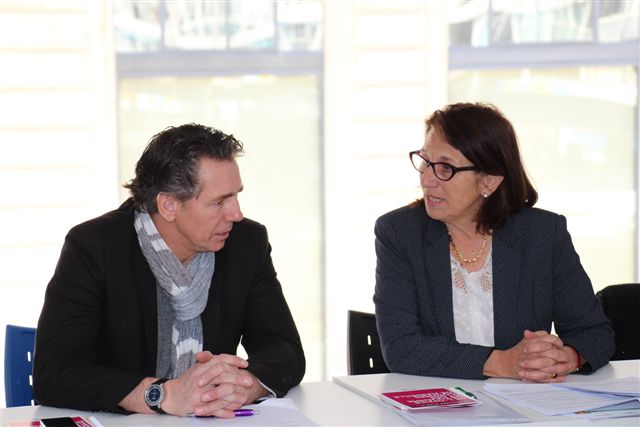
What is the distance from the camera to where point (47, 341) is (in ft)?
8.35

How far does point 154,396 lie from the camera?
2338mm

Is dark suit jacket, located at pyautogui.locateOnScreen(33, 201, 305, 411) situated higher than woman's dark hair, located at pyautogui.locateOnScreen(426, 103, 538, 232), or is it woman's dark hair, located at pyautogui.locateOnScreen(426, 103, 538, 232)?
woman's dark hair, located at pyautogui.locateOnScreen(426, 103, 538, 232)

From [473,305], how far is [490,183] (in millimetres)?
396

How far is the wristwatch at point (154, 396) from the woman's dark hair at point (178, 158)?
1.92ft

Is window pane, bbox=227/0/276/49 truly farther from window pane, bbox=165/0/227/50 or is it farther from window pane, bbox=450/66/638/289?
window pane, bbox=450/66/638/289

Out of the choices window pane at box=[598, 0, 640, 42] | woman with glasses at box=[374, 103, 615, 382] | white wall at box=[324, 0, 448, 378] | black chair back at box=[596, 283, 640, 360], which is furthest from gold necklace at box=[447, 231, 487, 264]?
window pane at box=[598, 0, 640, 42]

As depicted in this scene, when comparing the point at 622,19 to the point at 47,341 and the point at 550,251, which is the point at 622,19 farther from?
the point at 47,341

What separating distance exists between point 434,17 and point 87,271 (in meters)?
3.10

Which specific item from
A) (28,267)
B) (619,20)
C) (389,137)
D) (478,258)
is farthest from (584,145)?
(28,267)

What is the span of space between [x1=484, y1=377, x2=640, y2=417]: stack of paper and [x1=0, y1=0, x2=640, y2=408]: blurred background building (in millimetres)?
2725

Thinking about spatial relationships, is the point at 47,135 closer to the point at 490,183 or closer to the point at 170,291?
the point at 170,291

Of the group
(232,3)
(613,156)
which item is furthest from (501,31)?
(232,3)

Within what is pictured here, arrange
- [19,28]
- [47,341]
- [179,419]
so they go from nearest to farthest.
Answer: [179,419] < [47,341] < [19,28]

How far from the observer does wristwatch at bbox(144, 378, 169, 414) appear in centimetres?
233
